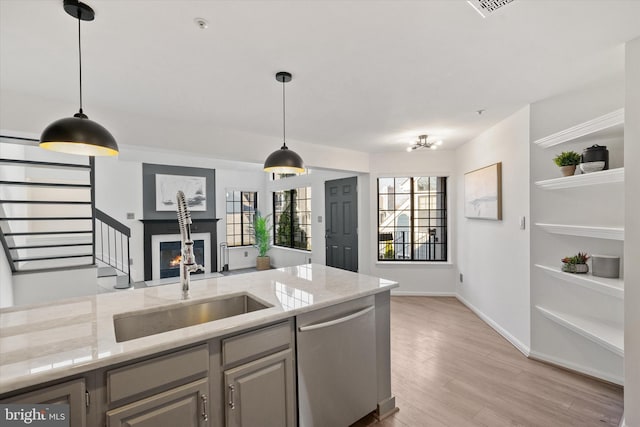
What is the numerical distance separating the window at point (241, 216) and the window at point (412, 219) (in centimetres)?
388

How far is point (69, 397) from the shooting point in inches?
43.8

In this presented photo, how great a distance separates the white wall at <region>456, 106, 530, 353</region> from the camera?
122 inches

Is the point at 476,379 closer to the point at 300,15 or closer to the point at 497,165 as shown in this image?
the point at 497,165

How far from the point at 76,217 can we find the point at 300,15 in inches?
139

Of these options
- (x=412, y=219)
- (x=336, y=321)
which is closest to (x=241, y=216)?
(x=412, y=219)

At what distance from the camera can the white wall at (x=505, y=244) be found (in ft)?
10.2

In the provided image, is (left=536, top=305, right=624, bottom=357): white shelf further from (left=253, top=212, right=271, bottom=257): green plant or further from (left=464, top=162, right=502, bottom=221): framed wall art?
(left=253, top=212, right=271, bottom=257): green plant

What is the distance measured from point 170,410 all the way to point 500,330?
11.8 feet

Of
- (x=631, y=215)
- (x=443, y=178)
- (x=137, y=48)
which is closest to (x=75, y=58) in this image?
(x=137, y=48)

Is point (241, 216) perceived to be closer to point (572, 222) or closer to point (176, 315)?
point (176, 315)

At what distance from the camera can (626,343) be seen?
194 centimetres

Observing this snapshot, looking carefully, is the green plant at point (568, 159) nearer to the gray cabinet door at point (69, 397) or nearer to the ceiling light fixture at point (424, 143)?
the ceiling light fixture at point (424, 143)

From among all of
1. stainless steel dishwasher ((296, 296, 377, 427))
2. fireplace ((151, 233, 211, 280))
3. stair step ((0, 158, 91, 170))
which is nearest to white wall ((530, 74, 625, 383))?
stainless steel dishwasher ((296, 296, 377, 427))

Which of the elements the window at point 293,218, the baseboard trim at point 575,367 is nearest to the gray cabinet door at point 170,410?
the baseboard trim at point 575,367
